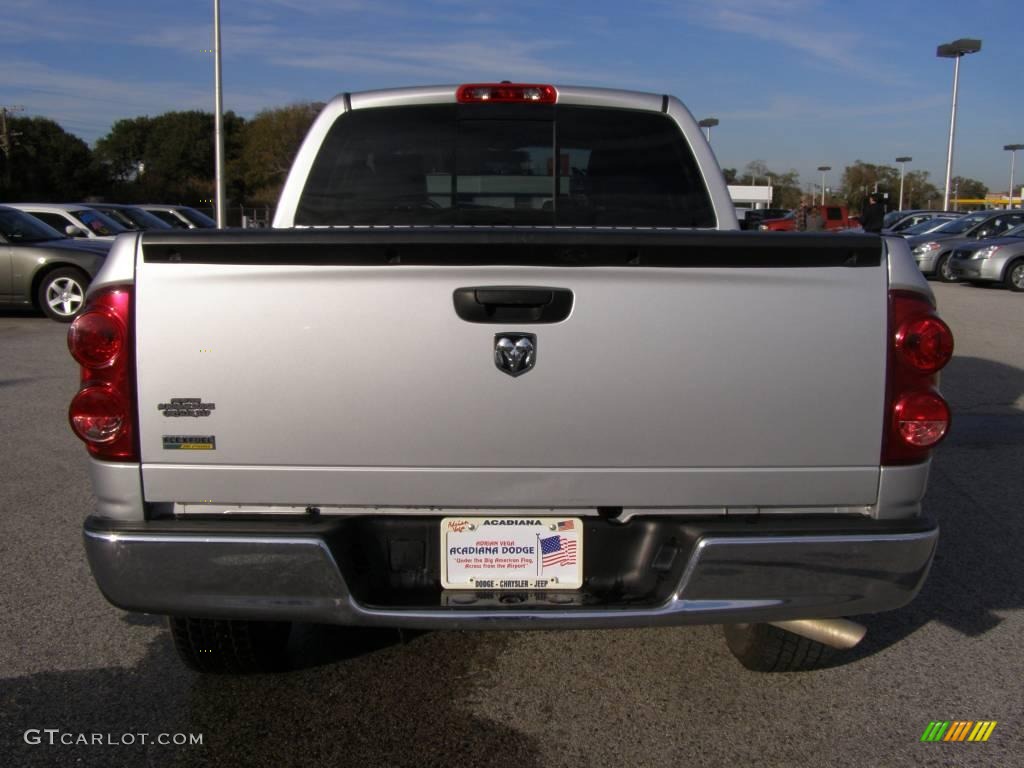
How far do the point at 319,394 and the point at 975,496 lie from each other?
468 centimetres

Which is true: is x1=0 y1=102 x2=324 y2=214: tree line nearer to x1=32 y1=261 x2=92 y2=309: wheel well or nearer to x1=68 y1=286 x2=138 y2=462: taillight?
x1=32 y1=261 x2=92 y2=309: wheel well

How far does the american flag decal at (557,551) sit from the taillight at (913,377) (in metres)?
0.89

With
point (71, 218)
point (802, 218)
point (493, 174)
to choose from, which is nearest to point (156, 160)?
point (71, 218)

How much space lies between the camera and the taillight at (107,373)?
272 cm

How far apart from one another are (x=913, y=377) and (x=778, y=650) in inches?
46.6

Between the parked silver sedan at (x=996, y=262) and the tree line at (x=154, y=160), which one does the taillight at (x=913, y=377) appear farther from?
the tree line at (x=154, y=160)

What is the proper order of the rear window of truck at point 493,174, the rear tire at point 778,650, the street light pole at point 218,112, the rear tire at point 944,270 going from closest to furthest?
the rear tire at point 778,650 → the rear window of truck at point 493,174 → the rear tire at point 944,270 → the street light pole at point 218,112

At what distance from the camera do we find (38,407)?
28.0 feet

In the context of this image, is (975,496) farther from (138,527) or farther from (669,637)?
(138,527)

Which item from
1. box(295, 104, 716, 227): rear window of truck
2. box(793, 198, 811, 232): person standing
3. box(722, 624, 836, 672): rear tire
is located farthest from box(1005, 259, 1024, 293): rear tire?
box(722, 624, 836, 672): rear tire

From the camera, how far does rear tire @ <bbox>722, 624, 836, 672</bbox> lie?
3.49 m

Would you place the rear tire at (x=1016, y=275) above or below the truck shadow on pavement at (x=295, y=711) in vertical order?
above

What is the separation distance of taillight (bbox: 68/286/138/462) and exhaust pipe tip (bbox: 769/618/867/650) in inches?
82.9

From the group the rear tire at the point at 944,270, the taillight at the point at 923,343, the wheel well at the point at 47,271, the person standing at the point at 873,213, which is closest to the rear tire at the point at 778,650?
the taillight at the point at 923,343
